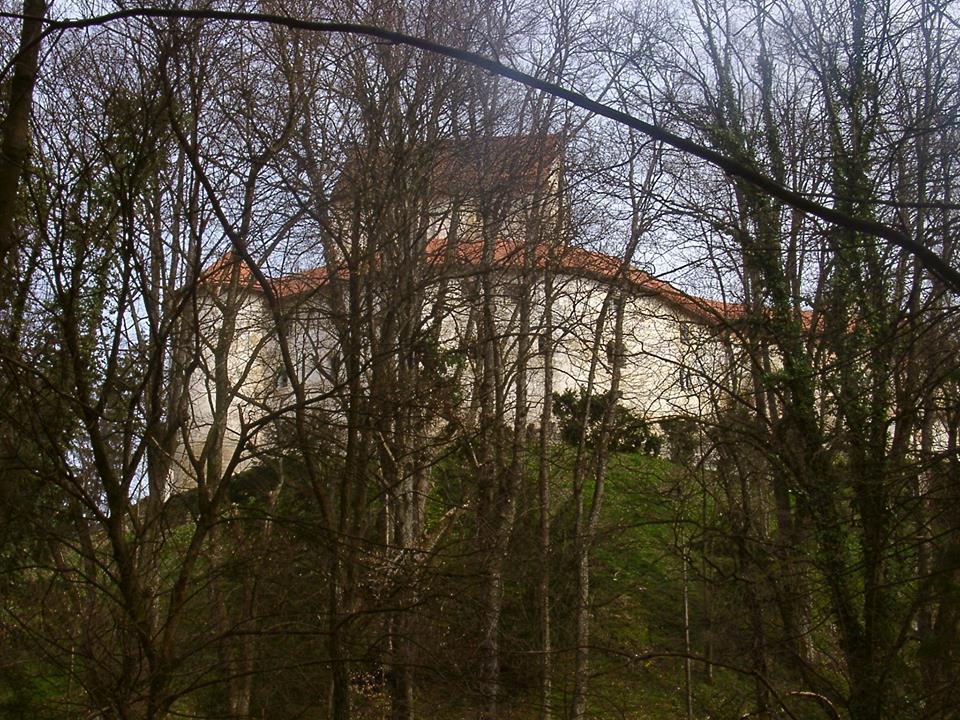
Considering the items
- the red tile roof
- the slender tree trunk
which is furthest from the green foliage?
the slender tree trunk

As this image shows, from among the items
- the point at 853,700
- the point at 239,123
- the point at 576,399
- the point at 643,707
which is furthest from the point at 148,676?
the point at 576,399

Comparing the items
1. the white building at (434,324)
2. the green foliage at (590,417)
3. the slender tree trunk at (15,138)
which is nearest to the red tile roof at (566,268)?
the white building at (434,324)

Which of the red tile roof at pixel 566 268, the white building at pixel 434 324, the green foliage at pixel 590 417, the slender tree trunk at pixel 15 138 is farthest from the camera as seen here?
the green foliage at pixel 590 417

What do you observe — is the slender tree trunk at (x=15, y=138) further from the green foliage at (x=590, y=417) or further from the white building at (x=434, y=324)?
the green foliage at (x=590, y=417)

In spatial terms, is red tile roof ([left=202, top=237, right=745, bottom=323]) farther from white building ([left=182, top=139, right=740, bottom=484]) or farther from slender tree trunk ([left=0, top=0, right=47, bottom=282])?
slender tree trunk ([left=0, top=0, right=47, bottom=282])

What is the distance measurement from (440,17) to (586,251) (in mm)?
5344

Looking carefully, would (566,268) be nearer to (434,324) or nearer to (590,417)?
(590,417)

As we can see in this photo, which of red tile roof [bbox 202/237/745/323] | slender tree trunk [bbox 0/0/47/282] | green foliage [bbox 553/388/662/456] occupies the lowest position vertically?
slender tree trunk [bbox 0/0/47/282]

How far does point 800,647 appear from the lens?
12.3 meters

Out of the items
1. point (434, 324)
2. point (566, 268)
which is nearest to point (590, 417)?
point (566, 268)

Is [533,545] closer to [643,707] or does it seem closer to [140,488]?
[643,707]

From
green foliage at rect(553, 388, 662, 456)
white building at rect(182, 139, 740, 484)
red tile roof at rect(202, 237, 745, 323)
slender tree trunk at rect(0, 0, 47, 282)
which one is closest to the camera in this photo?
slender tree trunk at rect(0, 0, 47, 282)

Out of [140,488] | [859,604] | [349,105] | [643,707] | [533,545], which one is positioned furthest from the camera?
[643,707]

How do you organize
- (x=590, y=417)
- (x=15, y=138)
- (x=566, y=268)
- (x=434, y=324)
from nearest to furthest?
1. (x=15, y=138)
2. (x=434, y=324)
3. (x=566, y=268)
4. (x=590, y=417)
